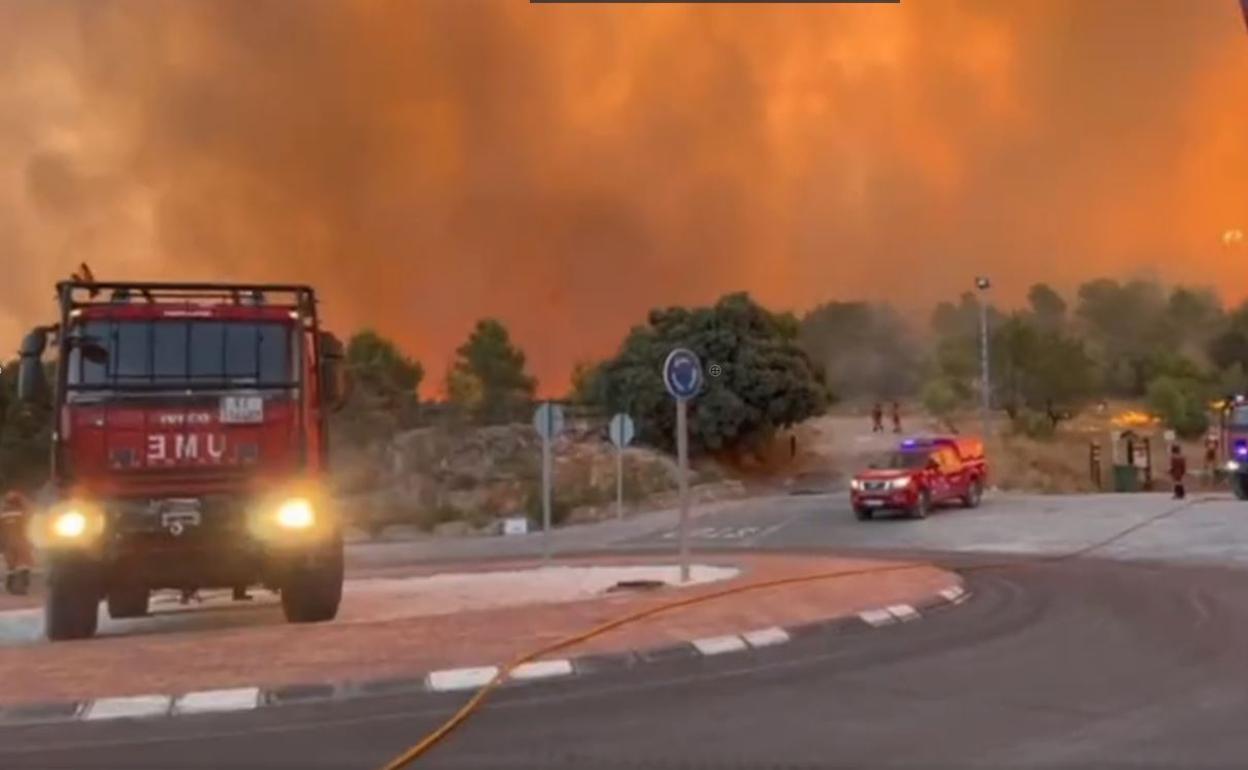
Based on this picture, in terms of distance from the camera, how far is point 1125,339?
134 meters

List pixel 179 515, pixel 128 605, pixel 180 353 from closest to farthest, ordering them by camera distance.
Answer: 1. pixel 179 515
2. pixel 180 353
3. pixel 128 605

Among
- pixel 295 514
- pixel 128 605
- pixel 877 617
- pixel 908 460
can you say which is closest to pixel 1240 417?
pixel 908 460

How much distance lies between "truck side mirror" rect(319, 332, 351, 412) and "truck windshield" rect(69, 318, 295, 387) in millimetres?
444

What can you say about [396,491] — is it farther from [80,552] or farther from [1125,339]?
[1125,339]

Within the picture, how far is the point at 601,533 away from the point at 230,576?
25699mm

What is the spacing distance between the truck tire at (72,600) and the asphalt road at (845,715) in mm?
4221

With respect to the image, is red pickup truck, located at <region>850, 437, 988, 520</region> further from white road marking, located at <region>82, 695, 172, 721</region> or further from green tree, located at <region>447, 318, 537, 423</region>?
green tree, located at <region>447, 318, 537, 423</region>

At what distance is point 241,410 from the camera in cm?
1429

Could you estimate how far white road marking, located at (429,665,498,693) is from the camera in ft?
37.8

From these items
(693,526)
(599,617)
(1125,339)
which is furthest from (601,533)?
(1125,339)

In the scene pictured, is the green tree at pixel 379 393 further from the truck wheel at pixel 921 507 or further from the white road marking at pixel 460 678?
the white road marking at pixel 460 678

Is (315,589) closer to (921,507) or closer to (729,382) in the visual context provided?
(921,507)

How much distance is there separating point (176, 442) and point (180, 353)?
0.89 metres

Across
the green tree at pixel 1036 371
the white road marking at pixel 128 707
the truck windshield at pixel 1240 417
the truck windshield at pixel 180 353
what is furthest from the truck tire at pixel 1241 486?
the green tree at pixel 1036 371
